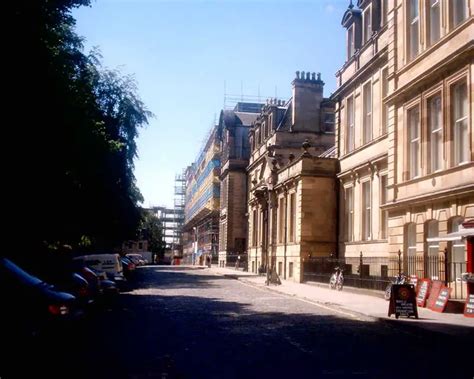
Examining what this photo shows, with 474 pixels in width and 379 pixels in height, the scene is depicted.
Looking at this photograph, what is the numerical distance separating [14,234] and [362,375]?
1383cm

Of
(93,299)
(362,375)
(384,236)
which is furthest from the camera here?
(384,236)

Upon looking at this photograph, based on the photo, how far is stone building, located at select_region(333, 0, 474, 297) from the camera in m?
20.2

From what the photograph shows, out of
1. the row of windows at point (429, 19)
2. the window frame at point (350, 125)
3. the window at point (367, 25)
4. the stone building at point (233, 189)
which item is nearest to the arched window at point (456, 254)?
the row of windows at point (429, 19)

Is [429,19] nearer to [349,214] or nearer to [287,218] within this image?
[349,214]

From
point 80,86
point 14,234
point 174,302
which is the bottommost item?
point 174,302

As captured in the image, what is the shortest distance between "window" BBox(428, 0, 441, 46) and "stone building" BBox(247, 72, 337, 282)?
1499 centimetres

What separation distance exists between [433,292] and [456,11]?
991cm

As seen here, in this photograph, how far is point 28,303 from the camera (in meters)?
8.73

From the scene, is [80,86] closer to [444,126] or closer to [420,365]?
[444,126]

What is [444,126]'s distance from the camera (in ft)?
69.1

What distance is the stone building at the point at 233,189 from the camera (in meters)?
71.6

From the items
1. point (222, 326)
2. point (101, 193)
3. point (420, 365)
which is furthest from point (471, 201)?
point (101, 193)

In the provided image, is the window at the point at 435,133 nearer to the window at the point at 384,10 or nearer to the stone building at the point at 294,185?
the window at the point at 384,10

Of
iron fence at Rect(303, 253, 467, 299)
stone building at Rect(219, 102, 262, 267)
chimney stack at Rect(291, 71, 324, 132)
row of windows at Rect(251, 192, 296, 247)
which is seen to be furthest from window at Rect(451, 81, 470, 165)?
stone building at Rect(219, 102, 262, 267)
